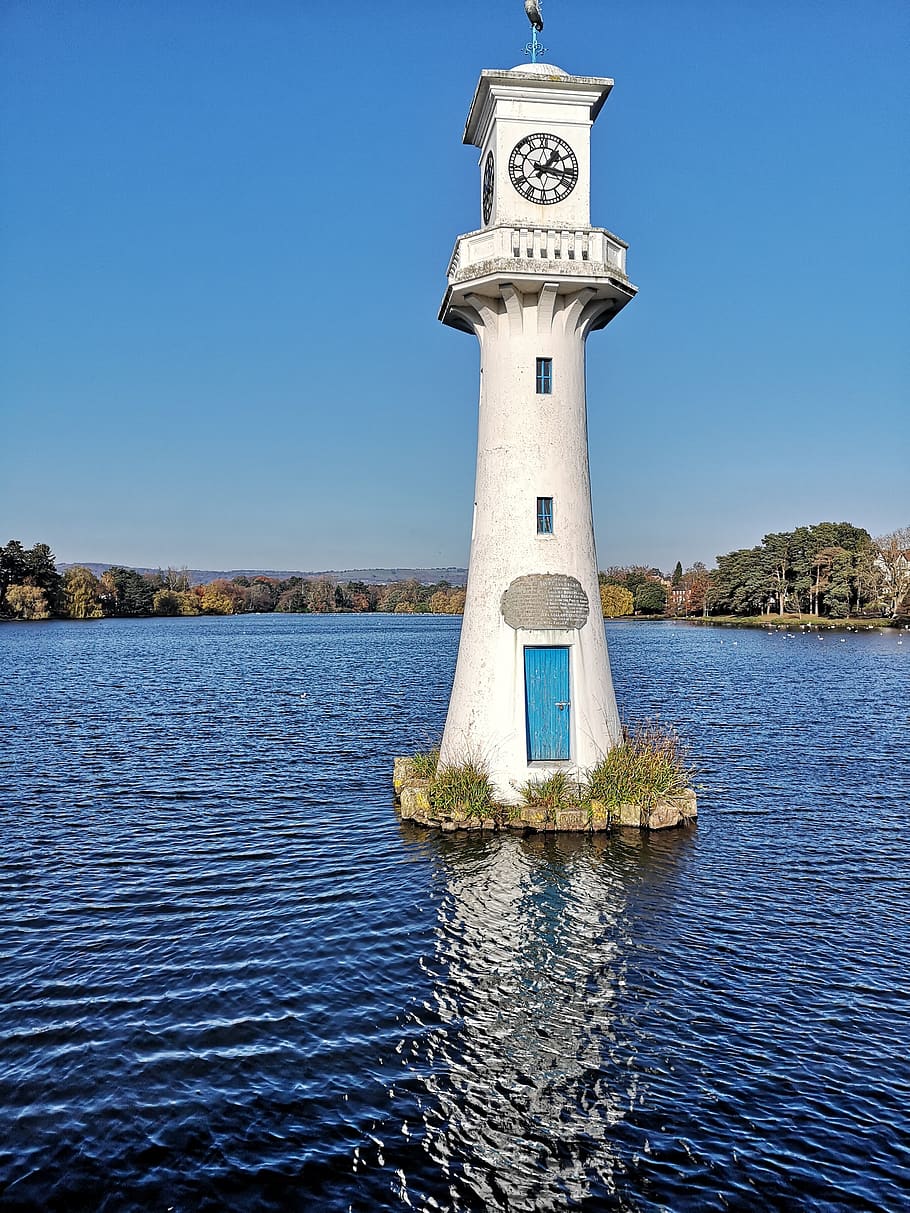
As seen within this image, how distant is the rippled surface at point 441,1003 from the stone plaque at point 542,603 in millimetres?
4669

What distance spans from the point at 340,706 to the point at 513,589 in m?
27.8

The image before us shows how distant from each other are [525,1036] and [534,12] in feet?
67.7

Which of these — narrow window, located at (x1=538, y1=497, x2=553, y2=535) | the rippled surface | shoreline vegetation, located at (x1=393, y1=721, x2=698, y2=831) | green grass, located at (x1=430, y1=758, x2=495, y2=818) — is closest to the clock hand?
narrow window, located at (x1=538, y1=497, x2=553, y2=535)

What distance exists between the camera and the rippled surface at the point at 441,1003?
29.7 ft

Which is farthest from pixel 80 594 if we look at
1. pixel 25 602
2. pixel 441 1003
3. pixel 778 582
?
pixel 441 1003

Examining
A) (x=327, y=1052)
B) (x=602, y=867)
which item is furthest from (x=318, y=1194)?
(x=602, y=867)

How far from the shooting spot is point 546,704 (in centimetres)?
2000

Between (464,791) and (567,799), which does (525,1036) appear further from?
(464,791)

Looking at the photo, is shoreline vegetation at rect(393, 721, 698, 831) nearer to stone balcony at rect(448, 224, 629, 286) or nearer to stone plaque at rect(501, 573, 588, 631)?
stone plaque at rect(501, 573, 588, 631)

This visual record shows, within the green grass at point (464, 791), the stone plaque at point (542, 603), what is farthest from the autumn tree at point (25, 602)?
the stone plaque at point (542, 603)

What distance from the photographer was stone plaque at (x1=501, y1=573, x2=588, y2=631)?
19828 millimetres

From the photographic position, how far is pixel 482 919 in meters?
15.2

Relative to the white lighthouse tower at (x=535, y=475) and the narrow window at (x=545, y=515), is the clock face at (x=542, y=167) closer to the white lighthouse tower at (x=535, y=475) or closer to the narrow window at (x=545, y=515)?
the white lighthouse tower at (x=535, y=475)

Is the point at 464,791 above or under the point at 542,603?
under
